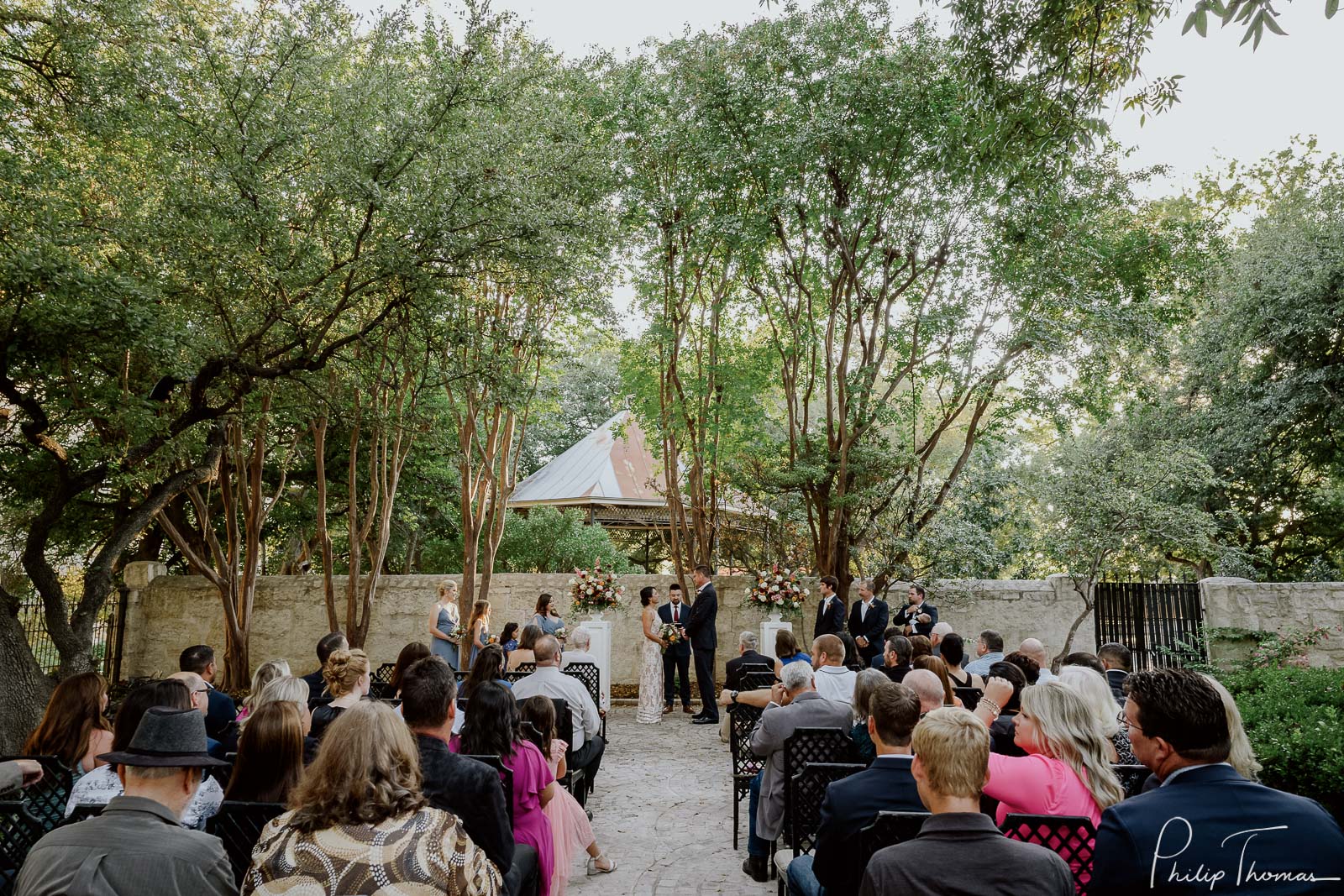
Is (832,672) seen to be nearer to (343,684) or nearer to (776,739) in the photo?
(776,739)

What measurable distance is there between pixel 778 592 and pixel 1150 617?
5526 mm

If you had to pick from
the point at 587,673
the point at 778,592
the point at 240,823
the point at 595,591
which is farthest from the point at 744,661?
the point at 240,823

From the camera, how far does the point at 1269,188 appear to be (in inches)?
746

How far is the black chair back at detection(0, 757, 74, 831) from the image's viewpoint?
341 centimetres

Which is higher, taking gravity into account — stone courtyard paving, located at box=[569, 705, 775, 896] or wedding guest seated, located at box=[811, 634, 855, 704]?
wedding guest seated, located at box=[811, 634, 855, 704]

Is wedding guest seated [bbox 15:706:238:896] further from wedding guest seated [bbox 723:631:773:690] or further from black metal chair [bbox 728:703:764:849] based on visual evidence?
wedding guest seated [bbox 723:631:773:690]

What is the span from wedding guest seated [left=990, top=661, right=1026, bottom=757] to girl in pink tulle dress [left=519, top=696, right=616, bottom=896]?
7.33 feet

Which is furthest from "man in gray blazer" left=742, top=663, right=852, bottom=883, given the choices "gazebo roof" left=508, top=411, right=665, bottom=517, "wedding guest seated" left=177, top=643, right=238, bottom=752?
"gazebo roof" left=508, top=411, right=665, bottom=517

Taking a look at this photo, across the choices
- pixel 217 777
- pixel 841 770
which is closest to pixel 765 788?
pixel 841 770

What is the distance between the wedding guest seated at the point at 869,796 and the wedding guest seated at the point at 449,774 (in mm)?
1201

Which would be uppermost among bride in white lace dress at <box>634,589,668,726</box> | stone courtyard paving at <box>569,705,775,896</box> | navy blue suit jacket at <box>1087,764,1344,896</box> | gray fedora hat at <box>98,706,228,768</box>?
gray fedora hat at <box>98,706,228,768</box>

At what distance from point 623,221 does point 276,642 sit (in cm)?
899

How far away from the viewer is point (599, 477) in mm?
18172

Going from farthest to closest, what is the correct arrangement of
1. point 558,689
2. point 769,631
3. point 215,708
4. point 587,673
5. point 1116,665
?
1. point 769,631
2. point 587,673
3. point 1116,665
4. point 558,689
5. point 215,708
